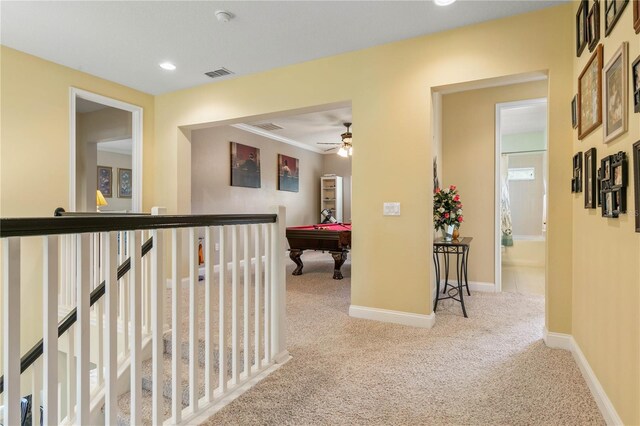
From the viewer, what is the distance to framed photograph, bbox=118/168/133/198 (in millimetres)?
5855

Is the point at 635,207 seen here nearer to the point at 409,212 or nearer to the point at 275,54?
the point at 409,212

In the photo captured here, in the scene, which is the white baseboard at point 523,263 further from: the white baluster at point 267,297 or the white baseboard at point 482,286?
the white baluster at point 267,297

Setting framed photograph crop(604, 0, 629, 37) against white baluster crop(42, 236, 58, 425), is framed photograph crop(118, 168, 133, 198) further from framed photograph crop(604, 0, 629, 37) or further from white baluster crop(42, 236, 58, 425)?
framed photograph crop(604, 0, 629, 37)

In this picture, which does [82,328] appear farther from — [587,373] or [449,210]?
[449,210]

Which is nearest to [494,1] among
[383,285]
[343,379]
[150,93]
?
[383,285]

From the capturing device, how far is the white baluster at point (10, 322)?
3.14ft

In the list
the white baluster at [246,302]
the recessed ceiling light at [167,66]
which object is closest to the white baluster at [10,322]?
the white baluster at [246,302]

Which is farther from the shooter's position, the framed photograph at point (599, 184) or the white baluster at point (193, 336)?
the framed photograph at point (599, 184)

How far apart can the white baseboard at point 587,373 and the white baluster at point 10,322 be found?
2.26 m

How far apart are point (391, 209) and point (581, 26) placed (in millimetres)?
1781

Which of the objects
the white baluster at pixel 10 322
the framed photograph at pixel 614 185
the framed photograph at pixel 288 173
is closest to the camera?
the white baluster at pixel 10 322

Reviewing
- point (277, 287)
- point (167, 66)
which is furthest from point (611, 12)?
point (167, 66)

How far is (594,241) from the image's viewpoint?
1.91 meters

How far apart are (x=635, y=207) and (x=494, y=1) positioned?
187cm
